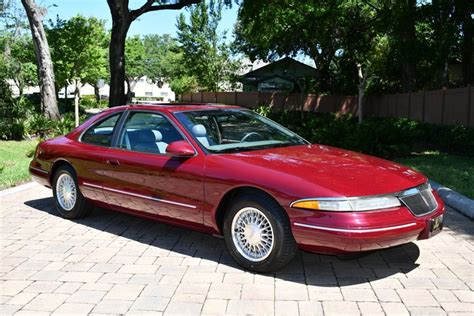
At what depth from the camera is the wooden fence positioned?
14.9 meters

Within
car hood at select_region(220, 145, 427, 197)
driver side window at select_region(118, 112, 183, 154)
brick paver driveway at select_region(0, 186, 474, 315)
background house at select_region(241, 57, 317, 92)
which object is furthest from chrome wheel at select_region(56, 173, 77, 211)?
background house at select_region(241, 57, 317, 92)

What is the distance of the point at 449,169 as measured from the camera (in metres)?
9.73

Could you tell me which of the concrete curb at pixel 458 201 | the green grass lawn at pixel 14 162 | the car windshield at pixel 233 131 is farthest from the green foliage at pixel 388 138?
the green grass lawn at pixel 14 162

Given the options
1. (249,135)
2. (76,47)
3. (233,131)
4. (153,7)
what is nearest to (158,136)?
(233,131)

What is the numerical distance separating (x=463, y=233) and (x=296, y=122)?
1875 cm

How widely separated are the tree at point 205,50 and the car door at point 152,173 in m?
34.7

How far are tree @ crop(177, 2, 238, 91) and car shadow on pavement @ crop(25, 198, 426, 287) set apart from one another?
34822 millimetres

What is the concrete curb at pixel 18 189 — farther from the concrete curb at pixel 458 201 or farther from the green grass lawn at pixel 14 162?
the concrete curb at pixel 458 201

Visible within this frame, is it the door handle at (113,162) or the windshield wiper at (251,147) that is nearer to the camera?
the windshield wiper at (251,147)

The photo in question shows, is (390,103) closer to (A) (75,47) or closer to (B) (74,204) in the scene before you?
(B) (74,204)

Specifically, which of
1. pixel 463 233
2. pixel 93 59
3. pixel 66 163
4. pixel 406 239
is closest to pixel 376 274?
pixel 406 239

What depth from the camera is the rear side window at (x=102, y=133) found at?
590cm

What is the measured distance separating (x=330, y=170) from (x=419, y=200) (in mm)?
800

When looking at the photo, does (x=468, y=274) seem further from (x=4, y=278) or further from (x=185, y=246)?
(x=4, y=278)
